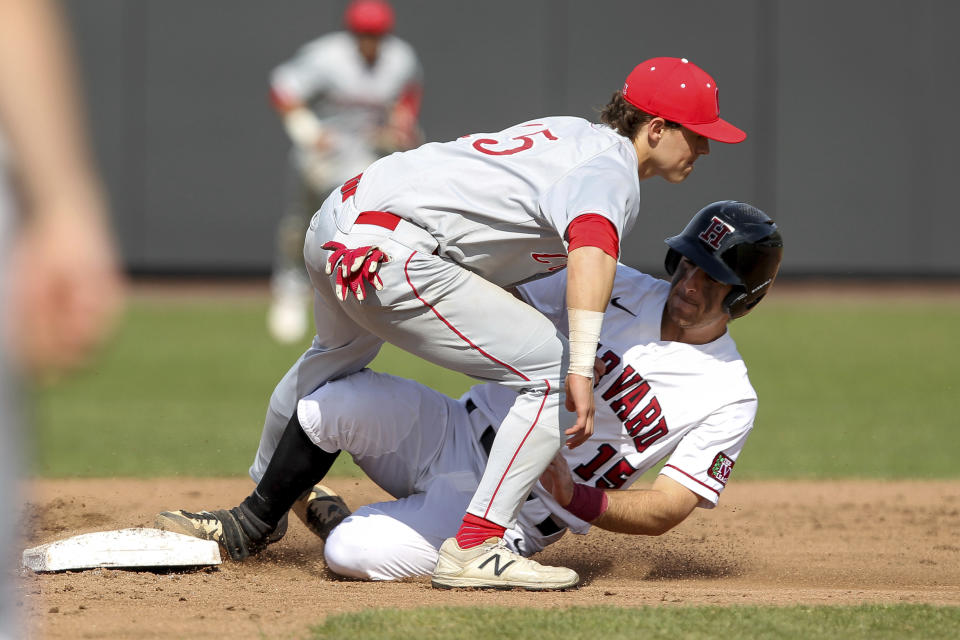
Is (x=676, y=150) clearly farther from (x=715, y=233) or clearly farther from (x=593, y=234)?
(x=593, y=234)

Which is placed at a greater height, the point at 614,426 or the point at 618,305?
the point at 618,305

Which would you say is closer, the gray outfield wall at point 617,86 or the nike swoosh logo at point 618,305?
the nike swoosh logo at point 618,305

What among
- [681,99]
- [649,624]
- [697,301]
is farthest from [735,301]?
[649,624]

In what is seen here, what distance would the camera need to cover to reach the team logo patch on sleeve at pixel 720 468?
384 centimetres

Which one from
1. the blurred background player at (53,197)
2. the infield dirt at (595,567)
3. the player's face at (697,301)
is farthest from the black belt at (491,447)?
the blurred background player at (53,197)

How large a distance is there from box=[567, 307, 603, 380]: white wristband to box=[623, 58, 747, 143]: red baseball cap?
2.65 feet

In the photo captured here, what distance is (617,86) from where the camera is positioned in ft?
49.8

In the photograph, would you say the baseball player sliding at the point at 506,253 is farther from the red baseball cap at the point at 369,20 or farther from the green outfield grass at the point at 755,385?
the red baseball cap at the point at 369,20

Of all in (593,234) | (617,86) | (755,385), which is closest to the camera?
(593,234)

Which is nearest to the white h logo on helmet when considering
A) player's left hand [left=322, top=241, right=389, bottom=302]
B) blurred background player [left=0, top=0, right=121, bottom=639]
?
player's left hand [left=322, top=241, right=389, bottom=302]

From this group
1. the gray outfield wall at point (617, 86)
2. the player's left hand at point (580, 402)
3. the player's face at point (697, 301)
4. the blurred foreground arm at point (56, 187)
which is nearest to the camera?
the blurred foreground arm at point (56, 187)

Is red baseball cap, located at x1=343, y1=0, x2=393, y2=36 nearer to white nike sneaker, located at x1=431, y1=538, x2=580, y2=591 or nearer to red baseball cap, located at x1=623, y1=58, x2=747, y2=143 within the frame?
red baseball cap, located at x1=623, y1=58, x2=747, y2=143

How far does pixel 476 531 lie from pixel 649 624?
73cm

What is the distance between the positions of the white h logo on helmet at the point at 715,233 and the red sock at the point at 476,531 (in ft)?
3.97
